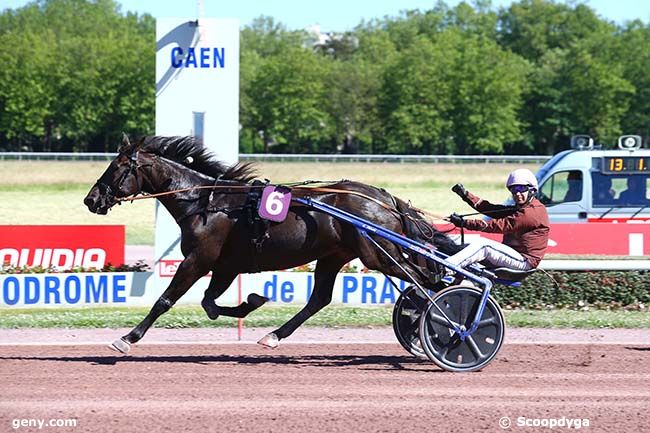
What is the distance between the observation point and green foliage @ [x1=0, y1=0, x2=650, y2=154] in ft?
174

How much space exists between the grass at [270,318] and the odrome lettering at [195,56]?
3164 millimetres

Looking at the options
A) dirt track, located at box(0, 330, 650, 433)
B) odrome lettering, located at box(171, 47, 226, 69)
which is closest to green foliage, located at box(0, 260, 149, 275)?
odrome lettering, located at box(171, 47, 226, 69)

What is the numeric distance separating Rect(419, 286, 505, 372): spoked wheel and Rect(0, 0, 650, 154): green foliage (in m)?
42.6

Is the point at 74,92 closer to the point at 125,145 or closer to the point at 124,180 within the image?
the point at 125,145

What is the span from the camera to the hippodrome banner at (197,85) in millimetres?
13424

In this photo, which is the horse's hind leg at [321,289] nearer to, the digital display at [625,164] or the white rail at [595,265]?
the white rail at [595,265]

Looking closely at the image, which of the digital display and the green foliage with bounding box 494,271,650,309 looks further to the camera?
the digital display

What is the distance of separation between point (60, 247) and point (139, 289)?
3.94 feet

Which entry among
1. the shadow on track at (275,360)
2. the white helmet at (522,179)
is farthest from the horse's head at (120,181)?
the white helmet at (522,179)

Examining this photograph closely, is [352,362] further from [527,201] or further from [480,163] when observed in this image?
[480,163]

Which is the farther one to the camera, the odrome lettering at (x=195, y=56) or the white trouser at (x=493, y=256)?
the odrome lettering at (x=195, y=56)

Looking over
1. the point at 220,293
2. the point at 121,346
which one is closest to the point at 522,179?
the point at 220,293

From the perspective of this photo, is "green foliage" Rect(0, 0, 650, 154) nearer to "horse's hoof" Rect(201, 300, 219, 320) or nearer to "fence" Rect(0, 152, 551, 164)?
"fence" Rect(0, 152, 551, 164)

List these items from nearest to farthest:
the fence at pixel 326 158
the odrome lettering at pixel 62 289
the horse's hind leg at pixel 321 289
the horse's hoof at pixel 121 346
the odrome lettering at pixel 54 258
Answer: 1. the horse's hoof at pixel 121 346
2. the horse's hind leg at pixel 321 289
3. the odrome lettering at pixel 62 289
4. the odrome lettering at pixel 54 258
5. the fence at pixel 326 158
